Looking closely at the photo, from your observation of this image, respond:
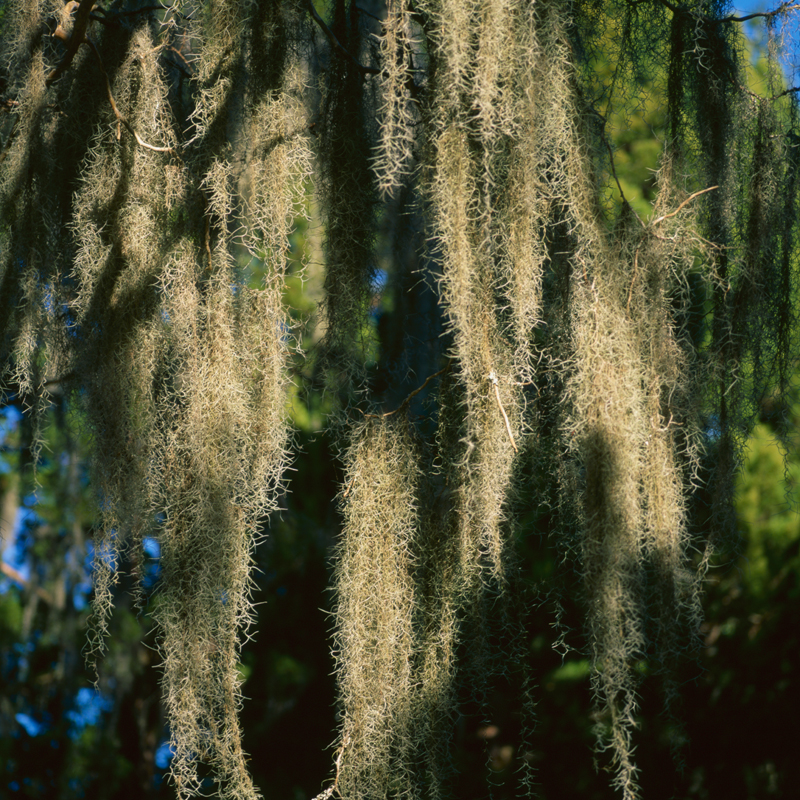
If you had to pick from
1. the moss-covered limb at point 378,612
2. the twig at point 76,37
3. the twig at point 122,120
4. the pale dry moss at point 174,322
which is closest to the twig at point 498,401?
the moss-covered limb at point 378,612

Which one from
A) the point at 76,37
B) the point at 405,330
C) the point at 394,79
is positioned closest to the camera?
the point at 394,79

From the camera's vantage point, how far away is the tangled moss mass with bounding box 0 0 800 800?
1261 millimetres

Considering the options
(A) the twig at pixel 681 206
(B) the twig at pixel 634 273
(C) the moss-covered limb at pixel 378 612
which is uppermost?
(A) the twig at pixel 681 206

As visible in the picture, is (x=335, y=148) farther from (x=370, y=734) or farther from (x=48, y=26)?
(x=370, y=734)

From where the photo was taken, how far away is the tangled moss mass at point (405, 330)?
1.26 meters

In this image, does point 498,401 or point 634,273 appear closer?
point 498,401

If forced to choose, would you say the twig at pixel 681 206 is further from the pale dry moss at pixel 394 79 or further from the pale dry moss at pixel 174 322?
the pale dry moss at pixel 174 322

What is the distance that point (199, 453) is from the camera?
1354mm

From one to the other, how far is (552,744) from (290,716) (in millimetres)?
1703

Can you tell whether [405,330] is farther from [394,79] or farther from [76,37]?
[76,37]

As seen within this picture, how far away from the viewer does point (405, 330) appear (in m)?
1.66

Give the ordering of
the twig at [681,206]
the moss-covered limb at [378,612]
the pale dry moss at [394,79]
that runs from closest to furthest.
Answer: the pale dry moss at [394,79]
the moss-covered limb at [378,612]
the twig at [681,206]

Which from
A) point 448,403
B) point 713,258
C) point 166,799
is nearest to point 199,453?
point 448,403

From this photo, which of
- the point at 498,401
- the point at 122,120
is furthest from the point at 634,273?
the point at 122,120
